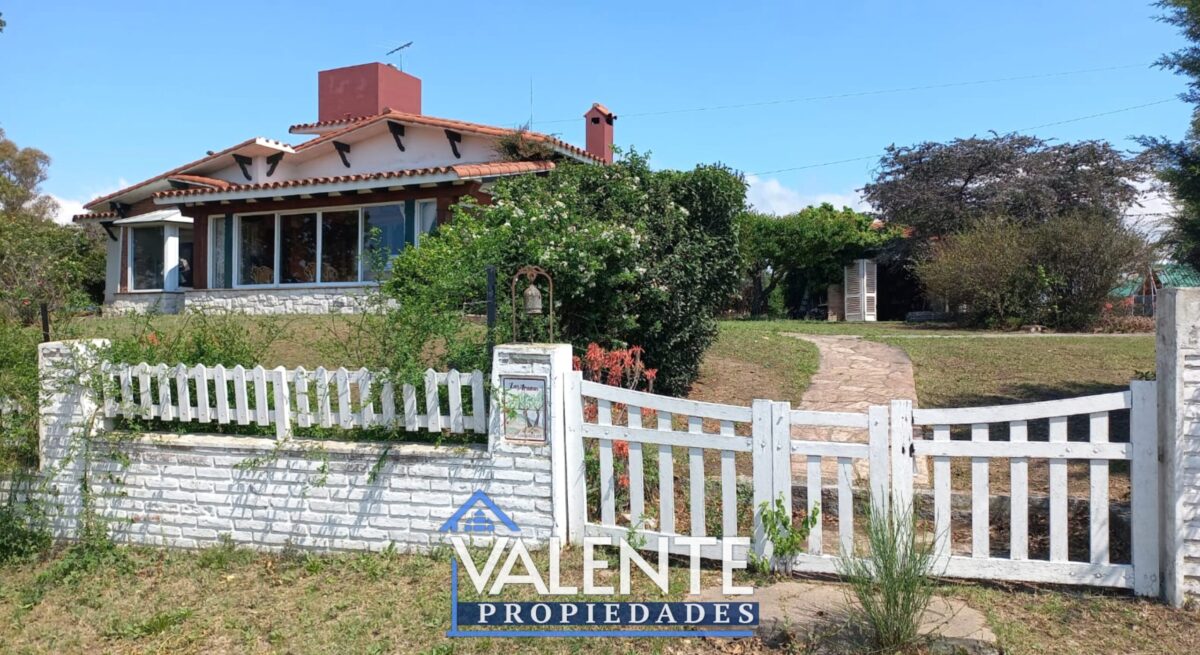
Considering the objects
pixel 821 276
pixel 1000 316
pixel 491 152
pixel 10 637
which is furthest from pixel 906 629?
pixel 821 276

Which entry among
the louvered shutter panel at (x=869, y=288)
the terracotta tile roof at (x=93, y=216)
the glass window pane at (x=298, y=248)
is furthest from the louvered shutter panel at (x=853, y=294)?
the terracotta tile roof at (x=93, y=216)

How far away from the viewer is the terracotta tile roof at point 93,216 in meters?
19.0

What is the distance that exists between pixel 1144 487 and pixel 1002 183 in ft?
65.6

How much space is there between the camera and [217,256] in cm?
1711

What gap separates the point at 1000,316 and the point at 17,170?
3992cm

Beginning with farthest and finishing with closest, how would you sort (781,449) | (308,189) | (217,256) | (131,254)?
(131,254), (217,256), (308,189), (781,449)

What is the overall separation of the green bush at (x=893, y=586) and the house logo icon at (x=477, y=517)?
2158mm

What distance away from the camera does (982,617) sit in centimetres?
375

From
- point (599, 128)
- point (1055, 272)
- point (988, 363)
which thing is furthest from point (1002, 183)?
point (988, 363)

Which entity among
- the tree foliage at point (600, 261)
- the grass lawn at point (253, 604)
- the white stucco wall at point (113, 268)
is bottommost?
the grass lawn at point (253, 604)

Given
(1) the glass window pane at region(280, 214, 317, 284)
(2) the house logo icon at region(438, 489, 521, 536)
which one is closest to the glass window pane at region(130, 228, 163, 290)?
(1) the glass window pane at region(280, 214, 317, 284)

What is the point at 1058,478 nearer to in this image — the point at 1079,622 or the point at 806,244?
the point at 1079,622

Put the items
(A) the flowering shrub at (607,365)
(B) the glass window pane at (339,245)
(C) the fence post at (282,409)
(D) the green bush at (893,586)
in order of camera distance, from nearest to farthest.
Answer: (D) the green bush at (893,586) → (C) the fence post at (282,409) → (A) the flowering shrub at (607,365) → (B) the glass window pane at (339,245)

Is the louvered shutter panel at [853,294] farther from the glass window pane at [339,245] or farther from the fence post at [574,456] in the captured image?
the fence post at [574,456]
